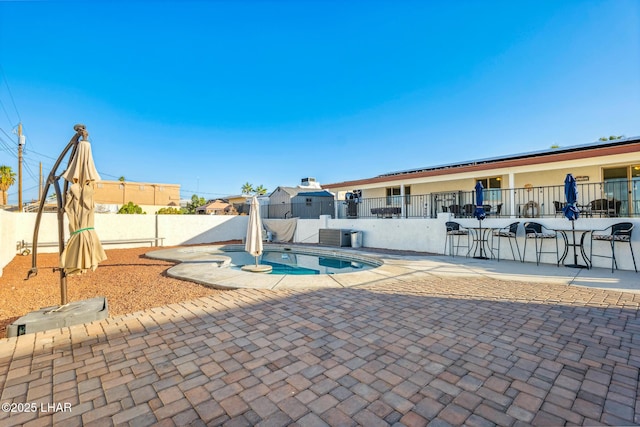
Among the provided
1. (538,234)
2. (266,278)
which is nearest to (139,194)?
(266,278)

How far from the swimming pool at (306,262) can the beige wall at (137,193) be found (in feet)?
117

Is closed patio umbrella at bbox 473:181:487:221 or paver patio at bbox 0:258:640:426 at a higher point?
closed patio umbrella at bbox 473:181:487:221

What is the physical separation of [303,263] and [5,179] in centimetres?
3399

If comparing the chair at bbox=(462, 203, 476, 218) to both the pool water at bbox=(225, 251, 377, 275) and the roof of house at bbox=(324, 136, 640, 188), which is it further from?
the pool water at bbox=(225, 251, 377, 275)

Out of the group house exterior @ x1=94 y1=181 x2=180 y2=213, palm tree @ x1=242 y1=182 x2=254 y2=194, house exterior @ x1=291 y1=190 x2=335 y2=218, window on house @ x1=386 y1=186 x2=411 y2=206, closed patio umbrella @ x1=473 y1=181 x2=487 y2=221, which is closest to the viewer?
closed patio umbrella @ x1=473 y1=181 x2=487 y2=221

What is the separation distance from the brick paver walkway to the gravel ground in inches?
34.3

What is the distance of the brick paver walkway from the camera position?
6.58 ft

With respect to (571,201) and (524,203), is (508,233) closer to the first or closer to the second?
(571,201)

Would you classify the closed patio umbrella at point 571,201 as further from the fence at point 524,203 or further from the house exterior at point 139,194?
the house exterior at point 139,194

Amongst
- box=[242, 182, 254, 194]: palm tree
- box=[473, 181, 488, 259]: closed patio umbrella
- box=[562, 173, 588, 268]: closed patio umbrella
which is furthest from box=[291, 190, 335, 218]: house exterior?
box=[242, 182, 254, 194]: palm tree

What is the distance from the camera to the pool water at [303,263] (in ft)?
29.8

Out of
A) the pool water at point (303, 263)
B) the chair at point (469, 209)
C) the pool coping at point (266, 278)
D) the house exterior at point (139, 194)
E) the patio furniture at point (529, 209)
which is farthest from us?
the house exterior at point (139, 194)

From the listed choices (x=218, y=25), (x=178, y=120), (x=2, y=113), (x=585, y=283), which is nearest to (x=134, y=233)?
(x=2, y=113)

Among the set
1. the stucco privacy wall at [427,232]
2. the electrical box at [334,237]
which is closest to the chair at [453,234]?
the stucco privacy wall at [427,232]
